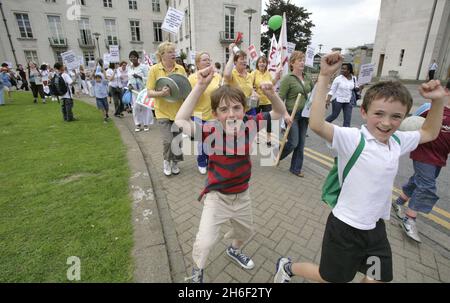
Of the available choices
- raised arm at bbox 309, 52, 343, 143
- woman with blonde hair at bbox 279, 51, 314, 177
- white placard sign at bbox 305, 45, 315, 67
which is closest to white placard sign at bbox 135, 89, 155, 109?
woman with blonde hair at bbox 279, 51, 314, 177

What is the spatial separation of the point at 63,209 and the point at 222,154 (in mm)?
2631

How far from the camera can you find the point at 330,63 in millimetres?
1438

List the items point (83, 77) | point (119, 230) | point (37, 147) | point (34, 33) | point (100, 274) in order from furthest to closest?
point (34, 33), point (83, 77), point (37, 147), point (119, 230), point (100, 274)

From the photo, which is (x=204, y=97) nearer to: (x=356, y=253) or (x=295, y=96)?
(x=295, y=96)

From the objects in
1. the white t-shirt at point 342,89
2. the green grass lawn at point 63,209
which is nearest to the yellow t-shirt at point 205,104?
the green grass lawn at point 63,209

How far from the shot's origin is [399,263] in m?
2.55

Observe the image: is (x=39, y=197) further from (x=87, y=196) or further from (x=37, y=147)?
(x=37, y=147)

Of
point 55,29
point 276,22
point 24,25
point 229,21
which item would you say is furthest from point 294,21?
point 276,22

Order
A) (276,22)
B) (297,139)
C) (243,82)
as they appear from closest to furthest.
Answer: (297,139) → (243,82) → (276,22)

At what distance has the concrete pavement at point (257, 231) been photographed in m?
2.42

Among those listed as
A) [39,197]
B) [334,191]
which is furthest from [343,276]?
[39,197]
